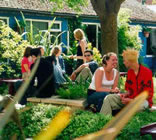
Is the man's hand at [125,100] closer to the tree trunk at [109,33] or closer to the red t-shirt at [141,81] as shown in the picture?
the red t-shirt at [141,81]

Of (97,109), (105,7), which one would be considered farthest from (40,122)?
(105,7)

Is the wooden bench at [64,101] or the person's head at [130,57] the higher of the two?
the person's head at [130,57]

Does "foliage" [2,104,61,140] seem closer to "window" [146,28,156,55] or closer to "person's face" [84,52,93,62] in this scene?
"person's face" [84,52,93,62]

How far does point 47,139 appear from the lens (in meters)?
0.53

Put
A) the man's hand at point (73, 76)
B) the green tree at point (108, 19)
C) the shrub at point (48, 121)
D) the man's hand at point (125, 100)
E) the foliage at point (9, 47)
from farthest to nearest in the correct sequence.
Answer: the foliage at point (9, 47) → the green tree at point (108, 19) → the man's hand at point (73, 76) → the man's hand at point (125, 100) → the shrub at point (48, 121)

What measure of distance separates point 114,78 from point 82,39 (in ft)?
10.1

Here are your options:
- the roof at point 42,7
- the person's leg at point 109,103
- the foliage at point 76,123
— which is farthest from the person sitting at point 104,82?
the roof at point 42,7

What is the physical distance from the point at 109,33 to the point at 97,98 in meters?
4.40

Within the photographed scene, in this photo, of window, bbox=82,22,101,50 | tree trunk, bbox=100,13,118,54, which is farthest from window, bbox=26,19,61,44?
tree trunk, bbox=100,13,118,54

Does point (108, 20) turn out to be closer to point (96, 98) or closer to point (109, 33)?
point (109, 33)

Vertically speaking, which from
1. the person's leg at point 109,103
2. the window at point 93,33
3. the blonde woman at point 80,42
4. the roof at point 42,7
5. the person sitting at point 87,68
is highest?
the roof at point 42,7

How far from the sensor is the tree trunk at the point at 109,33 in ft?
34.0

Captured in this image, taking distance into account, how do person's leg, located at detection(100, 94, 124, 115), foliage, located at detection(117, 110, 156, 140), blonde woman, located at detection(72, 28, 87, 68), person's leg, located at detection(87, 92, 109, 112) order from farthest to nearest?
blonde woman, located at detection(72, 28, 87, 68) → person's leg, located at detection(87, 92, 109, 112) → person's leg, located at detection(100, 94, 124, 115) → foliage, located at detection(117, 110, 156, 140)

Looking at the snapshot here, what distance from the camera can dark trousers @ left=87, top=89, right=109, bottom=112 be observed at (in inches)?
243
